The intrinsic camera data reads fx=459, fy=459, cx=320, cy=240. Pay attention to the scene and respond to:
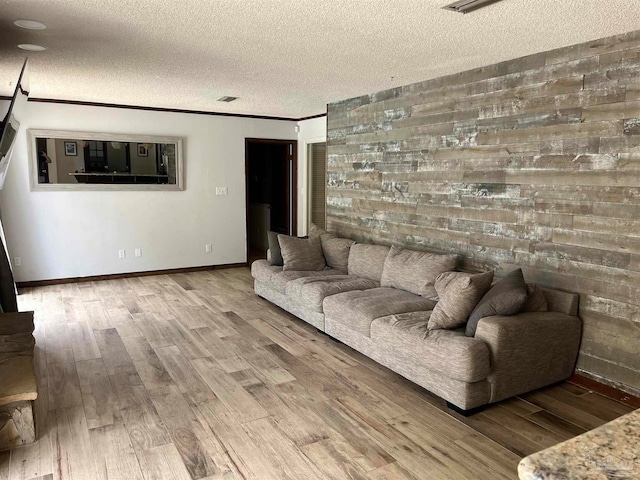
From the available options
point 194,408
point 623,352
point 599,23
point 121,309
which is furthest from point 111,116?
point 623,352

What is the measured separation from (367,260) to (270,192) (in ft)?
16.1

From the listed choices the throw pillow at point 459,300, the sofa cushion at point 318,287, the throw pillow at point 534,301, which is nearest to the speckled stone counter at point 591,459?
the throw pillow at point 459,300

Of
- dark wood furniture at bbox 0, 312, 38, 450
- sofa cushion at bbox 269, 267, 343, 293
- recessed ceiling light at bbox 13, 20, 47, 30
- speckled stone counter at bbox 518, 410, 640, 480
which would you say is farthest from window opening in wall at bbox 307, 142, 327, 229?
speckled stone counter at bbox 518, 410, 640, 480

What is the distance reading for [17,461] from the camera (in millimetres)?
2410

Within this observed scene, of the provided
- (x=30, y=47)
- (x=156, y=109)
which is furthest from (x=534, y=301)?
(x=156, y=109)

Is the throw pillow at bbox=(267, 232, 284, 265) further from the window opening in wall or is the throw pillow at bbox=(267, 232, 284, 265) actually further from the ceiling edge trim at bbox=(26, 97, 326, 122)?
the ceiling edge trim at bbox=(26, 97, 326, 122)

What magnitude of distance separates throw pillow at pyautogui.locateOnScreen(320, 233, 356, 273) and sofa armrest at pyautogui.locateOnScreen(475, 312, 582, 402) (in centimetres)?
244

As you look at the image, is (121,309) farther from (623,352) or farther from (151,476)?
(623,352)

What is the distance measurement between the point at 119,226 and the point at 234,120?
7.74 feet

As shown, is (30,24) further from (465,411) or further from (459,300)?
(465,411)

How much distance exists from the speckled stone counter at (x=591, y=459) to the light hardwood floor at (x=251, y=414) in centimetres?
159

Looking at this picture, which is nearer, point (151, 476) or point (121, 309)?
point (151, 476)

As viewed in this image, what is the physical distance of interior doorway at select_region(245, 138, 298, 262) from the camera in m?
7.89

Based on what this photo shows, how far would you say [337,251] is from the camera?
5336mm
